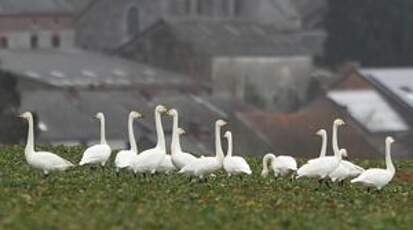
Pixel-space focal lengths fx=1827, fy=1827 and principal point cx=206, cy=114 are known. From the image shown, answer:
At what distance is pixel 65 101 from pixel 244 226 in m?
82.2

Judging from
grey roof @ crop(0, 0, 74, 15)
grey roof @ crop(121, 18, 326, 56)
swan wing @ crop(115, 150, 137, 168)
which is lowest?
grey roof @ crop(121, 18, 326, 56)

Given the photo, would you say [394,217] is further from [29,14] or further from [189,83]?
[29,14]

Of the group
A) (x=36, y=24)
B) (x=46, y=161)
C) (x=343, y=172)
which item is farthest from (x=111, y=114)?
(x=46, y=161)

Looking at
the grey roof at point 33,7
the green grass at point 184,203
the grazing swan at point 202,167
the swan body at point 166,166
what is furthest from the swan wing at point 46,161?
the grey roof at point 33,7

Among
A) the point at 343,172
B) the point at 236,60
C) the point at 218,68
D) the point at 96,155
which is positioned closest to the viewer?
the point at 343,172

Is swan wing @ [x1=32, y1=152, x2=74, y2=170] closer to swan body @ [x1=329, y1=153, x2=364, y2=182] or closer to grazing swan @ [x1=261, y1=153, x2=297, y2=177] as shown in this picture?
grazing swan @ [x1=261, y1=153, x2=297, y2=177]

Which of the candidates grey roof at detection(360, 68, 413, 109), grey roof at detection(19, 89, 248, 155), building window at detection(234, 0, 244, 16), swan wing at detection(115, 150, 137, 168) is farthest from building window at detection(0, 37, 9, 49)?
swan wing at detection(115, 150, 137, 168)

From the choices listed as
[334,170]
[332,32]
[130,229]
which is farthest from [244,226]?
[332,32]

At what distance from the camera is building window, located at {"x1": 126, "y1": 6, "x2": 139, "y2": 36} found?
147875 mm

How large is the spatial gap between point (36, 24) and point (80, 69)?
18.5 m

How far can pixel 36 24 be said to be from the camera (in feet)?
470

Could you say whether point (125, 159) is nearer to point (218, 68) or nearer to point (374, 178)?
point (374, 178)

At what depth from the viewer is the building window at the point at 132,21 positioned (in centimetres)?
14788

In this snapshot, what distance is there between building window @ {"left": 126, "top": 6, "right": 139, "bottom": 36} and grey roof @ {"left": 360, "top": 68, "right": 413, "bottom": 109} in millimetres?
31399
